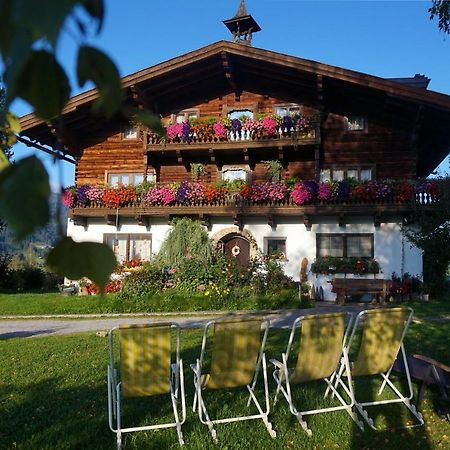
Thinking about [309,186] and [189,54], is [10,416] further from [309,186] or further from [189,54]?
[189,54]

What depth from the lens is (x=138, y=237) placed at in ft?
63.7

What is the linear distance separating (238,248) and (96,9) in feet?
60.0

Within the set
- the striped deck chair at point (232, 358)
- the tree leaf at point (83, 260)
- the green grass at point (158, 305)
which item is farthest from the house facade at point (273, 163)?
the tree leaf at point (83, 260)

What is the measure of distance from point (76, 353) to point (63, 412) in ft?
10.6

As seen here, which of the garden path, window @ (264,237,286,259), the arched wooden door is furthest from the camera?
the arched wooden door

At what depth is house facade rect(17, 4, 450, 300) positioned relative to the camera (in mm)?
17250

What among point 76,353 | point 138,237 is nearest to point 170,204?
point 138,237

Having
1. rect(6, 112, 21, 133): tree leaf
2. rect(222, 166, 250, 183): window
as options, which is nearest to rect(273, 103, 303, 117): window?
rect(222, 166, 250, 183): window

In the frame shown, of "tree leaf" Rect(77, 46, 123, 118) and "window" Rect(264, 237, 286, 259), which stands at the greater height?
"tree leaf" Rect(77, 46, 123, 118)

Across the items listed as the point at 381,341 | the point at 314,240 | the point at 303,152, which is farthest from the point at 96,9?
the point at 303,152

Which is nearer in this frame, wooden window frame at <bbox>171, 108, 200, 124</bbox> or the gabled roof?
the gabled roof

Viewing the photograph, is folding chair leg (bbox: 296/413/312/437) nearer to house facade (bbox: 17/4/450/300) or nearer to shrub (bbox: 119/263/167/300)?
shrub (bbox: 119/263/167/300)

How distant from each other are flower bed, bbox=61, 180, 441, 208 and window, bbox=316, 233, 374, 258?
1.43 metres

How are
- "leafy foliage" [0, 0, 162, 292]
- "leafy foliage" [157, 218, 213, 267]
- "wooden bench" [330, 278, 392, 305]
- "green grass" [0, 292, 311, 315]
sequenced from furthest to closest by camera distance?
"leafy foliage" [157, 218, 213, 267]
"wooden bench" [330, 278, 392, 305]
"green grass" [0, 292, 311, 315]
"leafy foliage" [0, 0, 162, 292]
